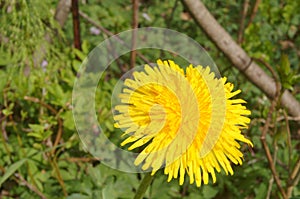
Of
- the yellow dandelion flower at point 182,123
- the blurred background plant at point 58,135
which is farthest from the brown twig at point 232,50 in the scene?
the yellow dandelion flower at point 182,123

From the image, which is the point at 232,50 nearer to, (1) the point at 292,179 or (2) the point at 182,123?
(1) the point at 292,179

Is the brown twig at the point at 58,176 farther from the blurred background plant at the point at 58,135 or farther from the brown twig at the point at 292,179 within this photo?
the brown twig at the point at 292,179

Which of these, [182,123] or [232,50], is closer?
[182,123]

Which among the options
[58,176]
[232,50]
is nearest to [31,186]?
[58,176]

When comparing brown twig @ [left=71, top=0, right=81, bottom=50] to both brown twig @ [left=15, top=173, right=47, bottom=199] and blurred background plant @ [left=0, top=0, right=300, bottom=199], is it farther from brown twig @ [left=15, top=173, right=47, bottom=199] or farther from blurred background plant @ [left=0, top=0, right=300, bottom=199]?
brown twig @ [left=15, top=173, right=47, bottom=199]

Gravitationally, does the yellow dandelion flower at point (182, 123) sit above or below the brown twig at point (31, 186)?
above

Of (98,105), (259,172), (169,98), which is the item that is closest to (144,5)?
(98,105)

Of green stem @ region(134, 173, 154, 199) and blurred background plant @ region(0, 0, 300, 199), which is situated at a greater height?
blurred background plant @ region(0, 0, 300, 199)

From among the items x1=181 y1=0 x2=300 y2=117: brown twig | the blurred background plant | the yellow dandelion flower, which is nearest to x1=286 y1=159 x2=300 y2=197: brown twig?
the blurred background plant
